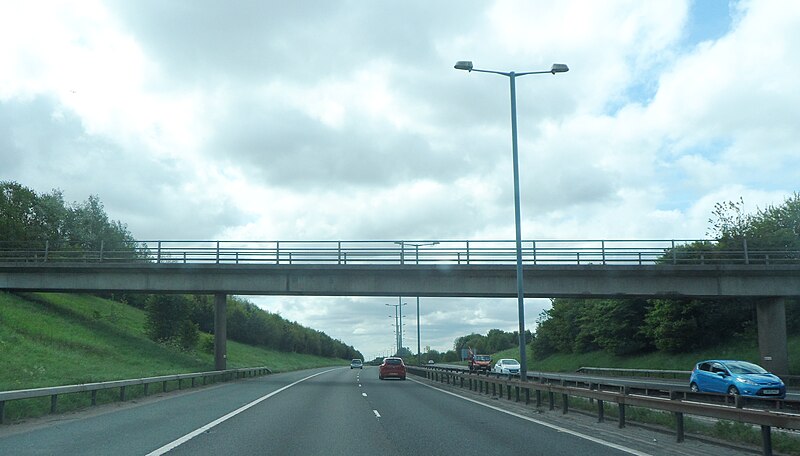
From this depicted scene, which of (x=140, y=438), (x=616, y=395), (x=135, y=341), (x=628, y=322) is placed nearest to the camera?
(x=140, y=438)

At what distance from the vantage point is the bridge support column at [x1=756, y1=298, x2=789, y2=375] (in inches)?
1577

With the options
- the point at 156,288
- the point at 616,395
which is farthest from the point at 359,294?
the point at 616,395

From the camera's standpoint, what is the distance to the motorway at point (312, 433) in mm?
13125

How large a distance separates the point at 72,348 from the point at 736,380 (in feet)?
118

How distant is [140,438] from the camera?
14562 mm

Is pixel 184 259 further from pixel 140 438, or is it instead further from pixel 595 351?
pixel 595 351

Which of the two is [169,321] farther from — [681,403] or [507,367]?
[681,403]

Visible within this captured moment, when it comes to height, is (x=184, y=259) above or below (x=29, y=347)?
above

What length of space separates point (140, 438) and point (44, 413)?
6705 mm

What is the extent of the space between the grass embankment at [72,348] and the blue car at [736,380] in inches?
843

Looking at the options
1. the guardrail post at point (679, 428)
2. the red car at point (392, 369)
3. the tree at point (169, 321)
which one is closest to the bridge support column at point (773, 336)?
the red car at point (392, 369)

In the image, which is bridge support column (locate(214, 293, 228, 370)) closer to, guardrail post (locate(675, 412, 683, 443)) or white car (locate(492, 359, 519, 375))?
white car (locate(492, 359, 519, 375))

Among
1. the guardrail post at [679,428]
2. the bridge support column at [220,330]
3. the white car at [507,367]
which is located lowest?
the white car at [507,367]

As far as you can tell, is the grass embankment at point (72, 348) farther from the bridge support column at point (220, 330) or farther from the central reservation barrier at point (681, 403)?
the central reservation barrier at point (681, 403)
